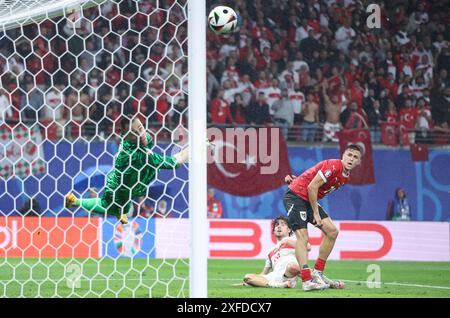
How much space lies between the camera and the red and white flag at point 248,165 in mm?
14359

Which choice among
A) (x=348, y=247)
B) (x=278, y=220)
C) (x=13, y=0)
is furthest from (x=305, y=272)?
(x=348, y=247)

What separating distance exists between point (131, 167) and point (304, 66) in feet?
29.7

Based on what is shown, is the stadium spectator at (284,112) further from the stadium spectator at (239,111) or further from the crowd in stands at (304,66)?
the stadium spectator at (239,111)

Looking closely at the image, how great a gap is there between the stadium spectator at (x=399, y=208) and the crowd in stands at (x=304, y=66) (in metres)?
1.00

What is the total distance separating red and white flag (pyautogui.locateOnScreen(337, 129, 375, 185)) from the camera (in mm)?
14852

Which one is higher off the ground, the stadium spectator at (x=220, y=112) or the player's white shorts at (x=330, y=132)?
the stadium spectator at (x=220, y=112)

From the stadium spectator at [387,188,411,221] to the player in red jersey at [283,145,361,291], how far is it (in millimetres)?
6452

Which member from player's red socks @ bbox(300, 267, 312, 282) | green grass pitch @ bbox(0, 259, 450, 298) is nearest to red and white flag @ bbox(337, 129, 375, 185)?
green grass pitch @ bbox(0, 259, 450, 298)

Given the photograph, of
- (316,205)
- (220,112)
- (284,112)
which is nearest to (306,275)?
(316,205)

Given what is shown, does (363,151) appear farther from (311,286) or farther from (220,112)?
(311,286)

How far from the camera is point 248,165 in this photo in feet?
47.5

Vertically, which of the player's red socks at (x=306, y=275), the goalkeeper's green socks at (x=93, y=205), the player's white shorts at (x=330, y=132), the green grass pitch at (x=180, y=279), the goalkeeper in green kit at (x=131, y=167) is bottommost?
the green grass pitch at (x=180, y=279)

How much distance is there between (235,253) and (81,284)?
5019 millimetres

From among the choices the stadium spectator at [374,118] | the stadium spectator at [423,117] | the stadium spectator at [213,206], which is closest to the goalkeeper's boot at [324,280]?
the stadium spectator at [213,206]
